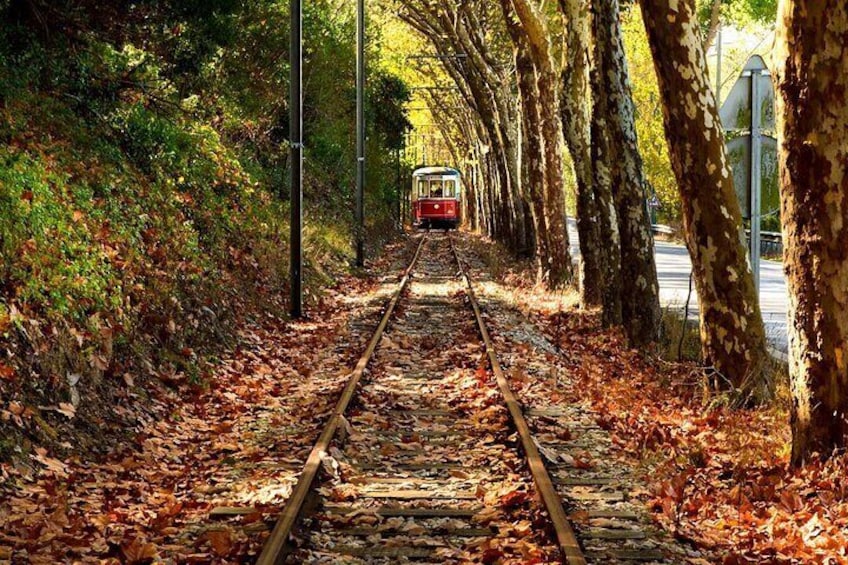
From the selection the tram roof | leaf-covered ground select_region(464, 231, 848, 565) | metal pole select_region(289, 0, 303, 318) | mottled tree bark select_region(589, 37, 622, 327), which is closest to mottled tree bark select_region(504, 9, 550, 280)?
mottled tree bark select_region(589, 37, 622, 327)

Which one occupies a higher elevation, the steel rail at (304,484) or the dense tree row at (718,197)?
Result: the dense tree row at (718,197)

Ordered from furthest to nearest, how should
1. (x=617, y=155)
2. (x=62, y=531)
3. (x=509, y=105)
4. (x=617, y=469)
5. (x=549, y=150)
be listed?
1. (x=509, y=105)
2. (x=549, y=150)
3. (x=617, y=155)
4. (x=617, y=469)
5. (x=62, y=531)

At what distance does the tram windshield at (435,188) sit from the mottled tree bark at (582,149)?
53.5 metres

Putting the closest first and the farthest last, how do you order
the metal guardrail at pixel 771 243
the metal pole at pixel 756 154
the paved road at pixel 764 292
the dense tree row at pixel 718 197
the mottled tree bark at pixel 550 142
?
the dense tree row at pixel 718 197 → the metal pole at pixel 756 154 → the paved road at pixel 764 292 → the mottled tree bark at pixel 550 142 → the metal guardrail at pixel 771 243

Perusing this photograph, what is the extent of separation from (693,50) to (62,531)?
7.40 metres

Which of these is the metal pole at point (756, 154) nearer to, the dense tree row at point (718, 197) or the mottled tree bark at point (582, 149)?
the dense tree row at point (718, 197)

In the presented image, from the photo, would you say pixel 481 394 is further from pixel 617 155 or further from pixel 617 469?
pixel 617 155

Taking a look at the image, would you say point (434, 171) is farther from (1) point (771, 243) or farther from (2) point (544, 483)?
(2) point (544, 483)

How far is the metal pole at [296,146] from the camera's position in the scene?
61.9ft

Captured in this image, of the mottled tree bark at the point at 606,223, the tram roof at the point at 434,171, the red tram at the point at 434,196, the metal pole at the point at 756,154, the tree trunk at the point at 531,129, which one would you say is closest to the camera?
the metal pole at the point at 756,154

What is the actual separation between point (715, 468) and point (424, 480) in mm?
2212

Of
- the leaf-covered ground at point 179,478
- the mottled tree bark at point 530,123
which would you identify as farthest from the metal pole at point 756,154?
the mottled tree bark at point 530,123

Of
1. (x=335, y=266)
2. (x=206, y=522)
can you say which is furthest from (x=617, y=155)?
(x=335, y=266)

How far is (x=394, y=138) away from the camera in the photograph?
58188 mm
